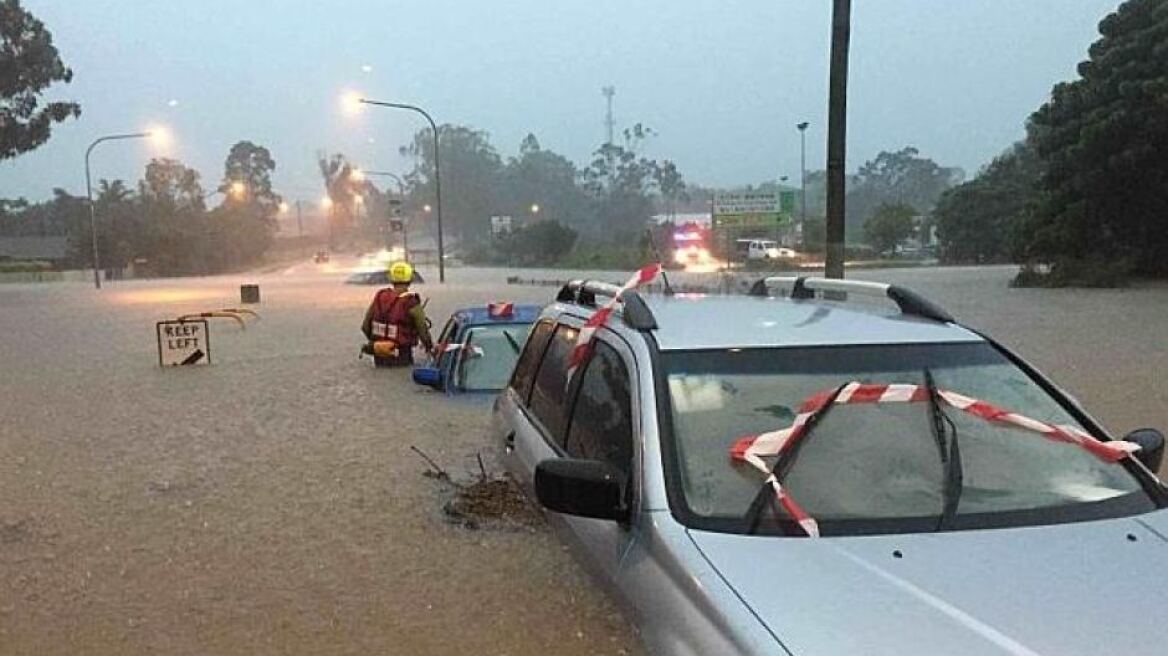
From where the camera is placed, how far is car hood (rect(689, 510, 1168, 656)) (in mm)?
2131

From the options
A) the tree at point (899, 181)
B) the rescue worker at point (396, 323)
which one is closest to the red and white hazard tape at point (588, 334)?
the rescue worker at point (396, 323)

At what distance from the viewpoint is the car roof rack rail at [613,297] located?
12.0 feet

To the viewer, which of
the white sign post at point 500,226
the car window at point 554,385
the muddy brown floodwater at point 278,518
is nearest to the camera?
the car window at point 554,385

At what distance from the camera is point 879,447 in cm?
314

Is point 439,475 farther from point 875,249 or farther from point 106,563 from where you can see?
point 875,249

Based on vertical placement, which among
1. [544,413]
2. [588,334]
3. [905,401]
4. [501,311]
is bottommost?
[501,311]

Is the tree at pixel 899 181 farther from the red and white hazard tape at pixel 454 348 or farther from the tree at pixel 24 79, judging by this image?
the red and white hazard tape at pixel 454 348

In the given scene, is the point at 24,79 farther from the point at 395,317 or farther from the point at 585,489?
the point at 585,489

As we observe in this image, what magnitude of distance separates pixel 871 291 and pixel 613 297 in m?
0.98

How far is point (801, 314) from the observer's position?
3910mm

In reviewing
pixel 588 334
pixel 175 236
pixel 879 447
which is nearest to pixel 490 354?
pixel 588 334

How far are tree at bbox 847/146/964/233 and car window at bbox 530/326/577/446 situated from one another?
5010 inches

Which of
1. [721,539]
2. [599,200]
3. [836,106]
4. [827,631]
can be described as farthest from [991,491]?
[599,200]

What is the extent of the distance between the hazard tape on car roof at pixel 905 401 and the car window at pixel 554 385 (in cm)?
102
